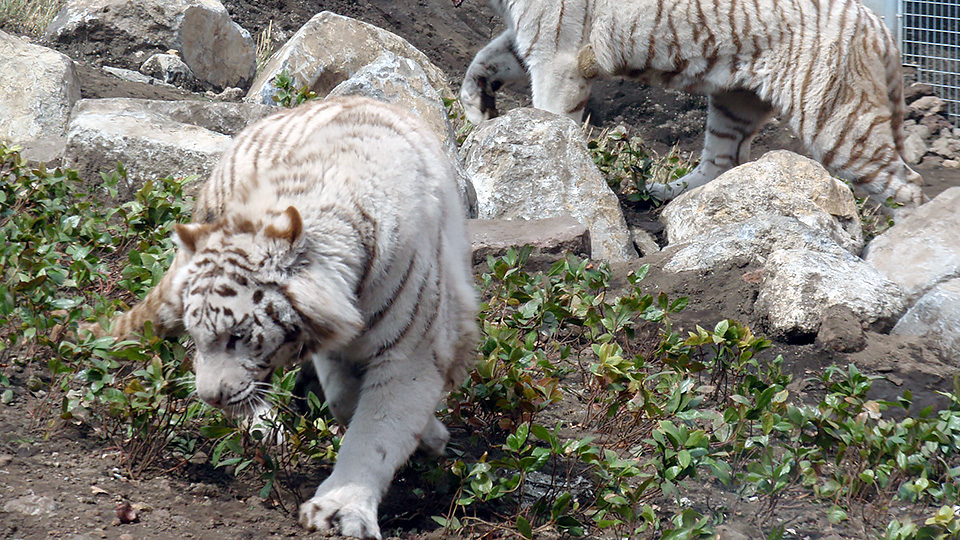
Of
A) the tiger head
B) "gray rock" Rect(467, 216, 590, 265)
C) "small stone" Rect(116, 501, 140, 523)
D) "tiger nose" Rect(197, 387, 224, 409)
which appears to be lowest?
"gray rock" Rect(467, 216, 590, 265)

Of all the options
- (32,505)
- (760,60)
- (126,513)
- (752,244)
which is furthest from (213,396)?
(760,60)

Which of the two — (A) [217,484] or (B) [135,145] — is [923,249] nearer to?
(A) [217,484]

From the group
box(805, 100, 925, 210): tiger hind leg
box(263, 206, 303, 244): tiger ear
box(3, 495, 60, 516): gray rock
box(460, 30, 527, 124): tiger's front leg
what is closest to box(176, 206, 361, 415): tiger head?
box(263, 206, 303, 244): tiger ear

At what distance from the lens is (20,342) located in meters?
2.99

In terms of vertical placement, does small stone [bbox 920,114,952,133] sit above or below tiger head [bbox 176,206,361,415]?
below

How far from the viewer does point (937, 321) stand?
393 cm

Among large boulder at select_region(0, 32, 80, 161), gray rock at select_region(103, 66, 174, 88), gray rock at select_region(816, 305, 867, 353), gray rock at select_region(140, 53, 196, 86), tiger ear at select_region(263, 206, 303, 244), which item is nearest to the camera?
tiger ear at select_region(263, 206, 303, 244)

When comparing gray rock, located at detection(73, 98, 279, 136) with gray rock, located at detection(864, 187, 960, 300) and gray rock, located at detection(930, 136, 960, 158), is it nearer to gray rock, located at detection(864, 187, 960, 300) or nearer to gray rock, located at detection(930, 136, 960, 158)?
gray rock, located at detection(864, 187, 960, 300)

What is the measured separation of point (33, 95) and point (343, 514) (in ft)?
13.5

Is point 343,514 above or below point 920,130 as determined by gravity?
above

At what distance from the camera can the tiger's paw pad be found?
2469mm

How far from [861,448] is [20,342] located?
2681 millimetres

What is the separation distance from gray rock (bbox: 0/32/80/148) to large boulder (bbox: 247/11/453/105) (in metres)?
1.33

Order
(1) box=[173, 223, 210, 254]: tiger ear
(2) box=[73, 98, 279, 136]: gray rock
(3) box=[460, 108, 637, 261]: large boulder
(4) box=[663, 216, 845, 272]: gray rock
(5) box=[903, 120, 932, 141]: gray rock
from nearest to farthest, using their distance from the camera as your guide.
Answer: (1) box=[173, 223, 210, 254]: tiger ear
(4) box=[663, 216, 845, 272]: gray rock
(2) box=[73, 98, 279, 136]: gray rock
(3) box=[460, 108, 637, 261]: large boulder
(5) box=[903, 120, 932, 141]: gray rock
